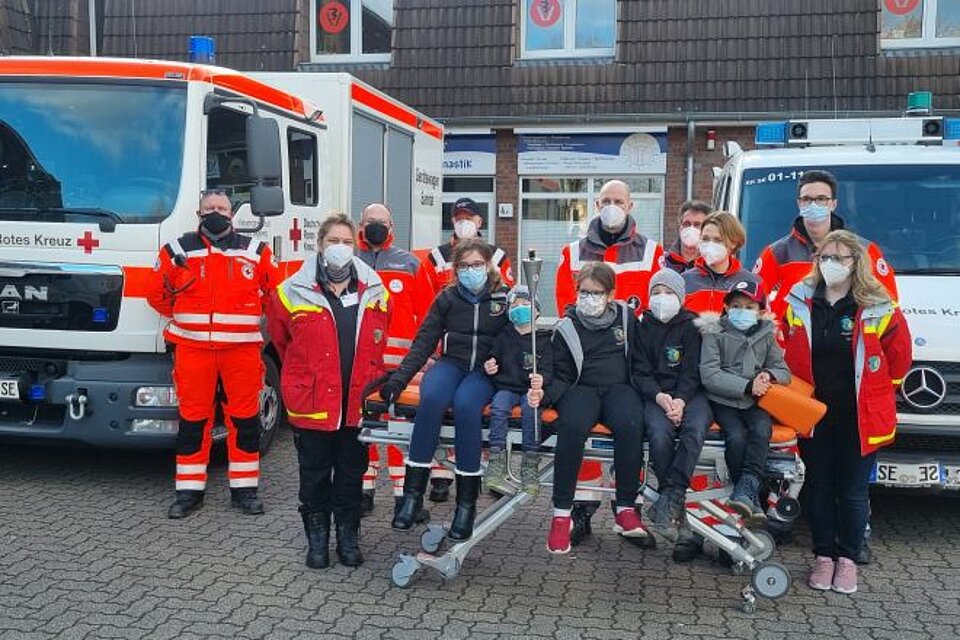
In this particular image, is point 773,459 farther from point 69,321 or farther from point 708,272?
point 69,321

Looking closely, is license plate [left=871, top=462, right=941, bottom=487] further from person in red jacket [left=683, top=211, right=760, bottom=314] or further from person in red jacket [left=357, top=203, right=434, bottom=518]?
person in red jacket [left=357, top=203, right=434, bottom=518]

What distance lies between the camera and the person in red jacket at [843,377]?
4777 mm

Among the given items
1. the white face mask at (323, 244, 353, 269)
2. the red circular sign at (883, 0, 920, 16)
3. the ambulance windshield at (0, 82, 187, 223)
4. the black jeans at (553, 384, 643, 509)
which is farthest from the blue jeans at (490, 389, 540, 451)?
the red circular sign at (883, 0, 920, 16)

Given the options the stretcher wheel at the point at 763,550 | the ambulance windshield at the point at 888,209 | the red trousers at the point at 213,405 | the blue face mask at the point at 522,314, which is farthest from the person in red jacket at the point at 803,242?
the red trousers at the point at 213,405

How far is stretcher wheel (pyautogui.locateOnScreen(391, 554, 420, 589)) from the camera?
15.9ft

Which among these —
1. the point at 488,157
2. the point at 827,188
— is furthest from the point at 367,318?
the point at 488,157

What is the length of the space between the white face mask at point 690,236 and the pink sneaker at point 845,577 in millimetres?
2118

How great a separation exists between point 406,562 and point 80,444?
8.87 ft

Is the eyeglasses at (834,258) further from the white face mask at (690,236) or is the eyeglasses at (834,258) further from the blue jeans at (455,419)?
the blue jeans at (455,419)

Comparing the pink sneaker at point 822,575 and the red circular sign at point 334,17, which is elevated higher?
the red circular sign at point 334,17

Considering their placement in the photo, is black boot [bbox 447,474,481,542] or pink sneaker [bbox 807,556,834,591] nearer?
black boot [bbox 447,474,481,542]

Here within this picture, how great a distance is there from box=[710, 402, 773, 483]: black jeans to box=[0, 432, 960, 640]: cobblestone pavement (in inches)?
27.3

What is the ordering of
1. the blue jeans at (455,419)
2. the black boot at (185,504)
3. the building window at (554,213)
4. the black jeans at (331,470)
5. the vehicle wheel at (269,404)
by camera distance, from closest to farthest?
the blue jeans at (455,419) < the black jeans at (331,470) < the black boot at (185,504) < the vehicle wheel at (269,404) < the building window at (554,213)

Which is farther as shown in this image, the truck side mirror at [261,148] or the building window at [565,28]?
the building window at [565,28]
